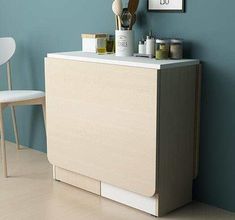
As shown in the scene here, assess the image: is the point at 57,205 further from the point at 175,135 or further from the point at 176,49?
the point at 176,49

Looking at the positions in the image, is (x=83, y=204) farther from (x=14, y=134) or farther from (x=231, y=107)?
(x=14, y=134)

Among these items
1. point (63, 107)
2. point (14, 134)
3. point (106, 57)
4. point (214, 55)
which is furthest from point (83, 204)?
point (14, 134)

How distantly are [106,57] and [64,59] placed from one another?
28cm

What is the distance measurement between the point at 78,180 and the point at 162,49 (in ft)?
3.07

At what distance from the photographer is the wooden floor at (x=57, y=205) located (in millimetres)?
2496

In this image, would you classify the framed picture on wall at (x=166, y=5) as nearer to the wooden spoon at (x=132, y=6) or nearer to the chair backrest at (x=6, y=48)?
the wooden spoon at (x=132, y=6)

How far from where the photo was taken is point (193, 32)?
99.8 inches

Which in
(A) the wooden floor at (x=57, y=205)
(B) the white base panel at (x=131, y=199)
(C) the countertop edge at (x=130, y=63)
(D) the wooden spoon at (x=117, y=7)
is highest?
(D) the wooden spoon at (x=117, y=7)

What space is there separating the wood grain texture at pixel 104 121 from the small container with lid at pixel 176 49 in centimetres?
27

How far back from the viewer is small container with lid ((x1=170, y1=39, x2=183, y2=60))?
2.52 m

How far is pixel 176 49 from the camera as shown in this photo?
8.29 ft

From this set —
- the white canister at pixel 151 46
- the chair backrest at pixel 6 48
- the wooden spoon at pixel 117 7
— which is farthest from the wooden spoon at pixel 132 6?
the chair backrest at pixel 6 48

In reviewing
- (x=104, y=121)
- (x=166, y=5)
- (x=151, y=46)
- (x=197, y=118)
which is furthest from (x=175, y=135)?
(x=166, y=5)

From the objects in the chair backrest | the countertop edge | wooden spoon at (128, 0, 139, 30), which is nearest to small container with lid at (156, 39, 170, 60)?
the countertop edge
